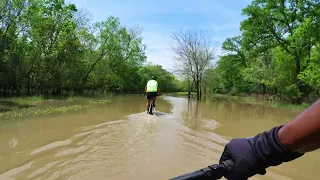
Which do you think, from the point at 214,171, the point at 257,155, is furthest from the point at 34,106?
the point at 257,155

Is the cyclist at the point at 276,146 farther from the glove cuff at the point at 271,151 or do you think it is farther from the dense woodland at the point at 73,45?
the dense woodland at the point at 73,45

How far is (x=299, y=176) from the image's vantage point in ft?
16.5

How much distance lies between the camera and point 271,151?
1.39m

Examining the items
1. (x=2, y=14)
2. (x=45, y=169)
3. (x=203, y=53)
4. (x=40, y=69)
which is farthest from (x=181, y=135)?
(x=203, y=53)

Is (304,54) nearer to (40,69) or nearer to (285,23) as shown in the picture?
(285,23)

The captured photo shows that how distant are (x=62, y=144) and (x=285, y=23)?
27301 millimetres

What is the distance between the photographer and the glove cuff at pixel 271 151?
54.0 inches

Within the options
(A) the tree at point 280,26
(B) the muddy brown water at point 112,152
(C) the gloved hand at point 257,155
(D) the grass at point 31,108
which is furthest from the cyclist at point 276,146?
(A) the tree at point 280,26

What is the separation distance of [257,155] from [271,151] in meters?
0.08

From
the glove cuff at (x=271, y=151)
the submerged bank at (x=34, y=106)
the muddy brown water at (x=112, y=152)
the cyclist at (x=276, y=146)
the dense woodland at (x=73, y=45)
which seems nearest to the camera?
the cyclist at (x=276, y=146)

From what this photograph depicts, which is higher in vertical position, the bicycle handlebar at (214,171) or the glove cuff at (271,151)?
the glove cuff at (271,151)

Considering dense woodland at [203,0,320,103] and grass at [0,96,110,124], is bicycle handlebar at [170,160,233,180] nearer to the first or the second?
grass at [0,96,110,124]

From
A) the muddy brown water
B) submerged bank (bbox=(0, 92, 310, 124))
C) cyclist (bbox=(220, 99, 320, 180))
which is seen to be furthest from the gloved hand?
submerged bank (bbox=(0, 92, 310, 124))

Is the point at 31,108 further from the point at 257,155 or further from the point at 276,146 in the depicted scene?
the point at 276,146
